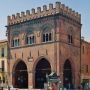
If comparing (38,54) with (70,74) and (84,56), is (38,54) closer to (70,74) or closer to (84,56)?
(70,74)

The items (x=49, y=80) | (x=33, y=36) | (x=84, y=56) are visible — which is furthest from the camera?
(x=84, y=56)

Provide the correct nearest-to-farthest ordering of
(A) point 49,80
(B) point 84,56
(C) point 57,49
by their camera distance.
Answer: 1. (A) point 49,80
2. (C) point 57,49
3. (B) point 84,56

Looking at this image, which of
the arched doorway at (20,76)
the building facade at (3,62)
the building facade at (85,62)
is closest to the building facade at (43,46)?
the arched doorway at (20,76)

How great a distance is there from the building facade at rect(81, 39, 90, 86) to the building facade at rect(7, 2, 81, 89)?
2.47 metres

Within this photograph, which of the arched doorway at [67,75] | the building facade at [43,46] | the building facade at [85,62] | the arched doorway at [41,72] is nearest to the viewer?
the building facade at [43,46]

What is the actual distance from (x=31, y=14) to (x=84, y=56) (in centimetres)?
1203

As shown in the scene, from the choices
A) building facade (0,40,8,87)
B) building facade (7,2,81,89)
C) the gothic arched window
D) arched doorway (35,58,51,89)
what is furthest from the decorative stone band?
arched doorway (35,58,51,89)

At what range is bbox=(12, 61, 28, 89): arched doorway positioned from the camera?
50.4 metres

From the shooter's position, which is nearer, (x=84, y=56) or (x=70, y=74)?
(x=70, y=74)

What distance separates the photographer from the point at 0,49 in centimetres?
5500

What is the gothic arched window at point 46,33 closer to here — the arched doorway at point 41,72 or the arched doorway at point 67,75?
the arched doorway at point 41,72

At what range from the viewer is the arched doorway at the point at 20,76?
50.4 meters

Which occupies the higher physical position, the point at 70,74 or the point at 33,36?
the point at 33,36

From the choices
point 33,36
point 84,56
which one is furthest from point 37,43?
point 84,56
